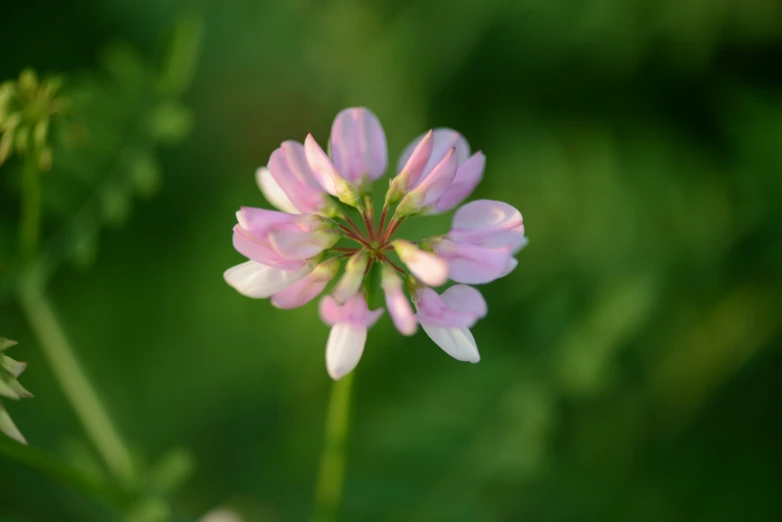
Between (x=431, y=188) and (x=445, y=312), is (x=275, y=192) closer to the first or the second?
(x=431, y=188)

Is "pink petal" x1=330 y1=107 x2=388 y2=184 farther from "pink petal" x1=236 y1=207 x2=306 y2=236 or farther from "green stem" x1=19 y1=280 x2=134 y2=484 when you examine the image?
"green stem" x1=19 y1=280 x2=134 y2=484

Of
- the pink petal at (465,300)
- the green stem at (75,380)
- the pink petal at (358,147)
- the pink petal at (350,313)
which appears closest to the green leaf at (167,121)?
the green stem at (75,380)

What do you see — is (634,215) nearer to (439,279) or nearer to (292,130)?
(292,130)

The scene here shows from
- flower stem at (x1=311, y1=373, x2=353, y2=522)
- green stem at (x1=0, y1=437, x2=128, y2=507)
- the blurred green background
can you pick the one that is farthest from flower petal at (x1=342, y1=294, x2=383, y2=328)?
the blurred green background

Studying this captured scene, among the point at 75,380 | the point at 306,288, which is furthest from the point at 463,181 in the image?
the point at 75,380

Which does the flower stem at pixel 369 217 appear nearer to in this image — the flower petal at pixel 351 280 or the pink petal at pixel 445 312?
the flower petal at pixel 351 280
